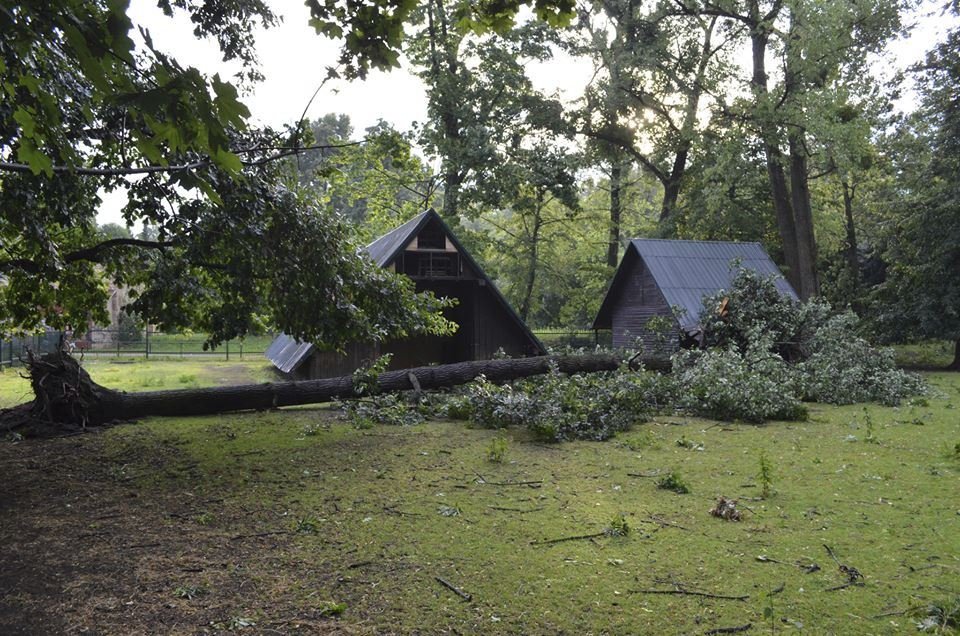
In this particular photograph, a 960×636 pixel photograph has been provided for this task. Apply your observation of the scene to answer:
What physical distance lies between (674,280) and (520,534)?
1560cm

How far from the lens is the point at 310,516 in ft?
17.3

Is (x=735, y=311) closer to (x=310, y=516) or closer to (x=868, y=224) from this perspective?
(x=310, y=516)

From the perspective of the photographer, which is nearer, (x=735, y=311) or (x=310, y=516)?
(x=310, y=516)

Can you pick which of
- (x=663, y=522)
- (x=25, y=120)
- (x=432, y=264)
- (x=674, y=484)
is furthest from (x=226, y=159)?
(x=432, y=264)

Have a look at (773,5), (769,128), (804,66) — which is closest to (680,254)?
(769,128)

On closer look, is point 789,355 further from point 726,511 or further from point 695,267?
point 726,511

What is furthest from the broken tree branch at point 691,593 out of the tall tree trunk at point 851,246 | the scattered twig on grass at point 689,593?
the tall tree trunk at point 851,246

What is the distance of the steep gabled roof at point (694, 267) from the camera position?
18.5 meters

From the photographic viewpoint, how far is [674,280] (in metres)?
19.3

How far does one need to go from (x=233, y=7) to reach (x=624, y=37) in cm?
2045

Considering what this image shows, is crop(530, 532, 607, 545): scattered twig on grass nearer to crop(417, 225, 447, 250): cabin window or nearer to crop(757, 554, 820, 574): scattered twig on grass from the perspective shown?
crop(757, 554, 820, 574): scattered twig on grass

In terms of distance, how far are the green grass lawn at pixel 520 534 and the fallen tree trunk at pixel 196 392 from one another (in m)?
0.94

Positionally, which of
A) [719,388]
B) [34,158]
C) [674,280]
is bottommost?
[719,388]

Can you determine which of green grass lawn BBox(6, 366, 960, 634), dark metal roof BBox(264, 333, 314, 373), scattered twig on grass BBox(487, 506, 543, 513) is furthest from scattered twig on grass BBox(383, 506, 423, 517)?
dark metal roof BBox(264, 333, 314, 373)
